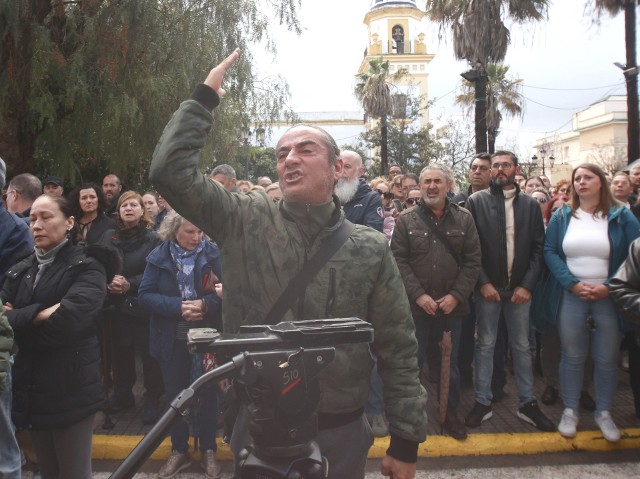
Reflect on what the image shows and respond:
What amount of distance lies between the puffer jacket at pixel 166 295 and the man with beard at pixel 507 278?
7.63 ft

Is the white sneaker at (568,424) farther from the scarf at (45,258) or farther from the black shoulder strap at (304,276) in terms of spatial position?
the scarf at (45,258)

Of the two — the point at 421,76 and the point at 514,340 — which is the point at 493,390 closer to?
the point at 514,340

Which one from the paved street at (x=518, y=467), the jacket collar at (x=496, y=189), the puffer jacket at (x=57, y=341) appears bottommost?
the paved street at (x=518, y=467)

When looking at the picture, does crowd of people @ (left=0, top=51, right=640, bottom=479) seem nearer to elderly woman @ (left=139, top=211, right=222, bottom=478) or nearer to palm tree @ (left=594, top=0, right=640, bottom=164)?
elderly woman @ (left=139, top=211, right=222, bottom=478)

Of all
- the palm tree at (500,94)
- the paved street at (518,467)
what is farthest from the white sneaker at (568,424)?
the palm tree at (500,94)

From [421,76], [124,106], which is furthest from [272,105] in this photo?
[421,76]

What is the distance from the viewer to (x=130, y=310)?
4699 mm

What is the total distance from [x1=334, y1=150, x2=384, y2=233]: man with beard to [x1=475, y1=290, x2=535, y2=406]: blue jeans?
4.13 ft

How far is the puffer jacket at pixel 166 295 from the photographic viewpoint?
3.97 metres

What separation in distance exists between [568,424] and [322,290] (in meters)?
3.34

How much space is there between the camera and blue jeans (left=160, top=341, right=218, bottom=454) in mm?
3885

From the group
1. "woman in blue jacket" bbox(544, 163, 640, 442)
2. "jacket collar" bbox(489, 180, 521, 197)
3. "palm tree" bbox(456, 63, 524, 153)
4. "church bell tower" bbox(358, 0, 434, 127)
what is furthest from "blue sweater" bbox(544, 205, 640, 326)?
"church bell tower" bbox(358, 0, 434, 127)

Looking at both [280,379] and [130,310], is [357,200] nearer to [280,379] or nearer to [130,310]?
[130,310]

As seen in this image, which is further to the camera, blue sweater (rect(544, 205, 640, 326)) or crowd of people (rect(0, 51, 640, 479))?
blue sweater (rect(544, 205, 640, 326))
